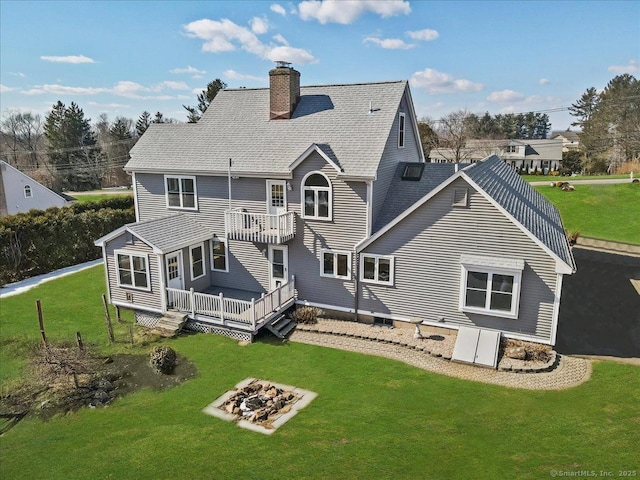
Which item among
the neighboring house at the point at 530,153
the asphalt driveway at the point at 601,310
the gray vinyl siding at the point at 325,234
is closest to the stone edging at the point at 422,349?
the gray vinyl siding at the point at 325,234

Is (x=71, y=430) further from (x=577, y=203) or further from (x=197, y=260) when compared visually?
(x=577, y=203)

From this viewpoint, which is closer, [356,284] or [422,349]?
[422,349]

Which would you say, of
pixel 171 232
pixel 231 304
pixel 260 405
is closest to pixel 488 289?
pixel 260 405

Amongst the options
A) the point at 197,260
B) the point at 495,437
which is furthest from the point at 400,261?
the point at 197,260

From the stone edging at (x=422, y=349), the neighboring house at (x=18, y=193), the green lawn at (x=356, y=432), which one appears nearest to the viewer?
the green lawn at (x=356, y=432)

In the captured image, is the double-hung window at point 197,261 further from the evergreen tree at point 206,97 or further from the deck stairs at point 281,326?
the evergreen tree at point 206,97

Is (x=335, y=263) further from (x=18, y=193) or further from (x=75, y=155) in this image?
(x=75, y=155)

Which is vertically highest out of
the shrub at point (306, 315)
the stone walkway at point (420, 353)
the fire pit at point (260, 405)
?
the shrub at point (306, 315)
